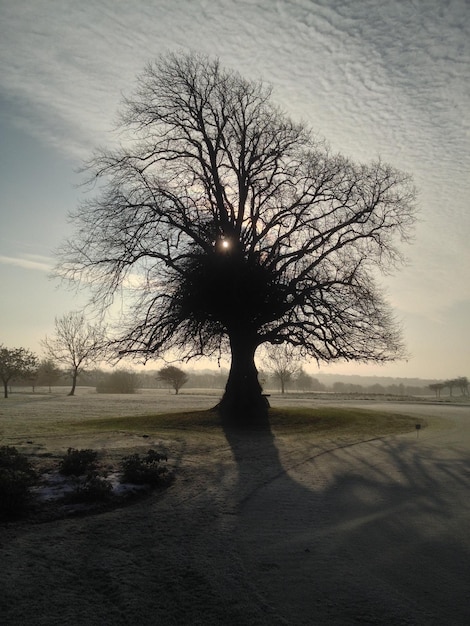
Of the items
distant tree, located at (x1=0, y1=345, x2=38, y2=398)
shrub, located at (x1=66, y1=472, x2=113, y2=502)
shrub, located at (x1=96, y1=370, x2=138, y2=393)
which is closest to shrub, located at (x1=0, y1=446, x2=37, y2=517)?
shrub, located at (x1=66, y1=472, x2=113, y2=502)

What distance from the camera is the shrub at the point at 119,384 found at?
7662 cm

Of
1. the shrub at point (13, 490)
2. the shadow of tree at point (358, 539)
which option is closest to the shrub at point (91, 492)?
the shrub at point (13, 490)

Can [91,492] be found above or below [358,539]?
above

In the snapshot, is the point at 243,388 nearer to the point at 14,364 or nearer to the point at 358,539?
the point at 358,539

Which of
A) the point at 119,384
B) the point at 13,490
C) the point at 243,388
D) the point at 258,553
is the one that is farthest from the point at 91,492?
the point at 119,384

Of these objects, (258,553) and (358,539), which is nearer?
(258,553)

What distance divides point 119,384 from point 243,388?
5896cm

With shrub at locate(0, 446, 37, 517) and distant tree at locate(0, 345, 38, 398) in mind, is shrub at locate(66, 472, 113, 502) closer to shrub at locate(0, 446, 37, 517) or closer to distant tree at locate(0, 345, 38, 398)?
shrub at locate(0, 446, 37, 517)

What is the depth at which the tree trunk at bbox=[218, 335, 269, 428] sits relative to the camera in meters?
21.5

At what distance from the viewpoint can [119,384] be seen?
7725 centimetres

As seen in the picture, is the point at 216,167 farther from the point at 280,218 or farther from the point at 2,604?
the point at 2,604

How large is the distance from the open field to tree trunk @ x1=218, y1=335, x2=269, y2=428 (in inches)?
434

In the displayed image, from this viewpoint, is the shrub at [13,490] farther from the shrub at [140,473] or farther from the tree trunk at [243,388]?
the tree trunk at [243,388]

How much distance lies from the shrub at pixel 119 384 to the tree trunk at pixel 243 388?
2252 inches
